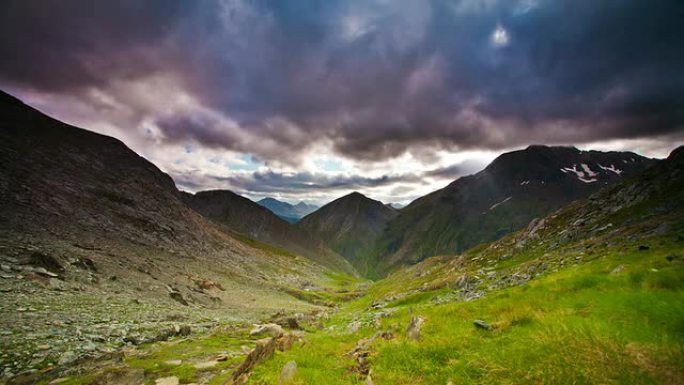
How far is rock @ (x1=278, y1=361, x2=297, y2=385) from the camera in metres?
9.45

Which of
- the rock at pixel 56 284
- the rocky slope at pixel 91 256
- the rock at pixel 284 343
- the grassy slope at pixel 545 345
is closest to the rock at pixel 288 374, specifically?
the grassy slope at pixel 545 345

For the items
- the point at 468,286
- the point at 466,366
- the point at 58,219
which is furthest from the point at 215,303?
the point at 466,366

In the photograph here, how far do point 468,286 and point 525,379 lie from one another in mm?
40625

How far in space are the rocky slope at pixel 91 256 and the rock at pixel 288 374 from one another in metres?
13.6

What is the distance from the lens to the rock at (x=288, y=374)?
9.45 meters

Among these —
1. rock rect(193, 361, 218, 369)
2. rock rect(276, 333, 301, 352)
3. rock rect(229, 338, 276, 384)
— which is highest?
rock rect(229, 338, 276, 384)

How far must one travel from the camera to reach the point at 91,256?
4809cm

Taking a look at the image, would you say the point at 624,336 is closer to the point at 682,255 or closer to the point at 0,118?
the point at 682,255

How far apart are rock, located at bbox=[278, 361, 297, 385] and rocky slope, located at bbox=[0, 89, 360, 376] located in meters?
13.6

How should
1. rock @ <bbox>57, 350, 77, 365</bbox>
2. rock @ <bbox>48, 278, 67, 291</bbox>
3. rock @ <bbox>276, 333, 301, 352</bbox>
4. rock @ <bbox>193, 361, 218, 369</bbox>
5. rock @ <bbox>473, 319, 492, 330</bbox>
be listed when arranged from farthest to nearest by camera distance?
1. rock @ <bbox>48, 278, 67, 291</bbox>
2. rock @ <bbox>276, 333, 301, 352</bbox>
3. rock @ <bbox>57, 350, 77, 365</bbox>
4. rock @ <bbox>193, 361, 218, 369</bbox>
5. rock @ <bbox>473, 319, 492, 330</bbox>

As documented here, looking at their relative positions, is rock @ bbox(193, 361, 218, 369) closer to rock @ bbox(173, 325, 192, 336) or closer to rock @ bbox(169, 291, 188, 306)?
rock @ bbox(173, 325, 192, 336)

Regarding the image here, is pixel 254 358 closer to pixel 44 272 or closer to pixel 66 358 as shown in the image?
pixel 66 358

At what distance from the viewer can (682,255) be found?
69.1ft

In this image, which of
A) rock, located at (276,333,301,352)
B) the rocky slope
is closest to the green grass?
rock, located at (276,333,301,352)
